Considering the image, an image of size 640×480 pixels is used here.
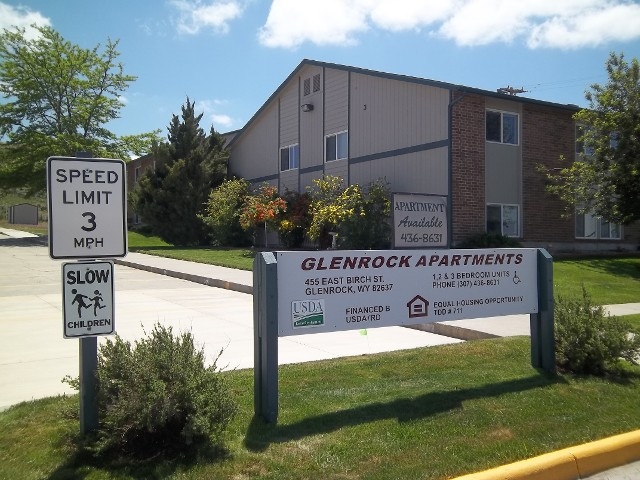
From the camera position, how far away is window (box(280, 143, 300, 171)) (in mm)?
28141

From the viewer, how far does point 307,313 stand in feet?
17.1

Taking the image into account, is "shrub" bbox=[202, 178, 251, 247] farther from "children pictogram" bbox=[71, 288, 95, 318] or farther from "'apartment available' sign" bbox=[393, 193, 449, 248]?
"children pictogram" bbox=[71, 288, 95, 318]

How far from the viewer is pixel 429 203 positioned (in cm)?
1041

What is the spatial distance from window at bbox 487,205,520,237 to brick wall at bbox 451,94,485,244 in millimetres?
515

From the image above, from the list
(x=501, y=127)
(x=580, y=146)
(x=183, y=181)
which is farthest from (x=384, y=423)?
(x=183, y=181)

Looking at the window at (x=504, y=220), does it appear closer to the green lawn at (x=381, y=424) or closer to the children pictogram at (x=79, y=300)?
the green lawn at (x=381, y=424)

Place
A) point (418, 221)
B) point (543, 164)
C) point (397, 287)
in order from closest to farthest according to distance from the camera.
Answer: point (397, 287)
point (418, 221)
point (543, 164)

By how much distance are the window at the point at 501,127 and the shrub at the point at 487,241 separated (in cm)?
335

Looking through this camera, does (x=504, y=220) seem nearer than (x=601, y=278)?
No

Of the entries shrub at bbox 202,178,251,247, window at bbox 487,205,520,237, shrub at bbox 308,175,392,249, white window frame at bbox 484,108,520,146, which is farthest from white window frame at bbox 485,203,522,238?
shrub at bbox 202,178,251,247

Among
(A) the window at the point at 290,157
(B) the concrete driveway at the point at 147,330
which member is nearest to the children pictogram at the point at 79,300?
(B) the concrete driveway at the point at 147,330

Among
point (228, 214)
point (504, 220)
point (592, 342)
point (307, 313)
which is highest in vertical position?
point (228, 214)

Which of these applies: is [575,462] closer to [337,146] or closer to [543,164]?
[543,164]

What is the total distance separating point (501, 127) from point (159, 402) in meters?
18.5
